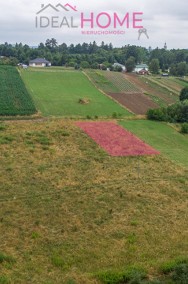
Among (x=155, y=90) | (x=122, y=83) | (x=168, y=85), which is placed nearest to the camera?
(x=155, y=90)

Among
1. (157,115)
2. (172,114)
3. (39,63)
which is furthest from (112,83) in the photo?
(39,63)

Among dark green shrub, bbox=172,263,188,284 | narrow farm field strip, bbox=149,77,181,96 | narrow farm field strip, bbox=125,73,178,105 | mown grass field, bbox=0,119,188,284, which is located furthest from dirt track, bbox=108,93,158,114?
dark green shrub, bbox=172,263,188,284

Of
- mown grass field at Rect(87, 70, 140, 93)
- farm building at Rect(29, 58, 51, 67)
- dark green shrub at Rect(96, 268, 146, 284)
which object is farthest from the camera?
farm building at Rect(29, 58, 51, 67)

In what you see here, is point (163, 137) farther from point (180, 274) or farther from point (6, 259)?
point (6, 259)

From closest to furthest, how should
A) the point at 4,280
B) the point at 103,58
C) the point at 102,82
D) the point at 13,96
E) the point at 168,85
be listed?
the point at 4,280
the point at 13,96
the point at 102,82
the point at 168,85
the point at 103,58

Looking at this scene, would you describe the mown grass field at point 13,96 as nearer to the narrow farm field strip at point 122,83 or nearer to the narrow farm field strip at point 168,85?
the narrow farm field strip at point 122,83

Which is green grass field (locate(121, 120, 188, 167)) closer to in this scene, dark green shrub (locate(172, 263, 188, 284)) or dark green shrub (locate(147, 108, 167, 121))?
dark green shrub (locate(147, 108, 167, 121))
